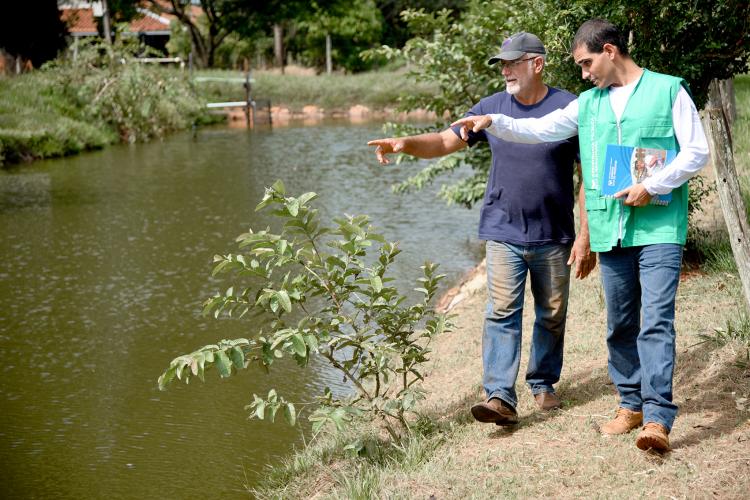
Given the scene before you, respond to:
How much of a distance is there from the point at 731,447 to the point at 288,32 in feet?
182

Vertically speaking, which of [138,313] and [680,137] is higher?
[680,137]

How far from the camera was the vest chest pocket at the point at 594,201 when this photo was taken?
4.93m

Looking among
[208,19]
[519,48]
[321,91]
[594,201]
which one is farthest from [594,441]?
[208,19]

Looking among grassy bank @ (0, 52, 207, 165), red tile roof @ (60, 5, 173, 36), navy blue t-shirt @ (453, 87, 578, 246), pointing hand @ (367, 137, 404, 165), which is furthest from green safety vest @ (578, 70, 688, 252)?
red tile roof @ (60, 5, 173, 36)

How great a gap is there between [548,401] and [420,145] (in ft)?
4.99

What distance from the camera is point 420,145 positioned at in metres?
5.38

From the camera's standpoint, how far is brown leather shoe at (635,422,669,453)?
4.66m

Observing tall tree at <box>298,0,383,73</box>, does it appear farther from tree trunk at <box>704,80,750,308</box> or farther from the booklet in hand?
the booklet in hand

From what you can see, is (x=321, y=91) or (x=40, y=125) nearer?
(x=40, y=125)

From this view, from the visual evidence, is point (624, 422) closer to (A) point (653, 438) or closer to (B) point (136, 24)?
(A) point (653, 438)

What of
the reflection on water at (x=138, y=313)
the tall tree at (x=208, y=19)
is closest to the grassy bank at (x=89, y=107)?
the reflection on water at (x=138, y=313)

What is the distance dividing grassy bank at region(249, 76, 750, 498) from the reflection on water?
98 centimetres

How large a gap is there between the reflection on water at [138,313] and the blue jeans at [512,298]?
1.69 metres

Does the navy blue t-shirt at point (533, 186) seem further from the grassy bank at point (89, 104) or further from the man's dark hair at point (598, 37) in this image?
the grassy bank at point (89, 104)
